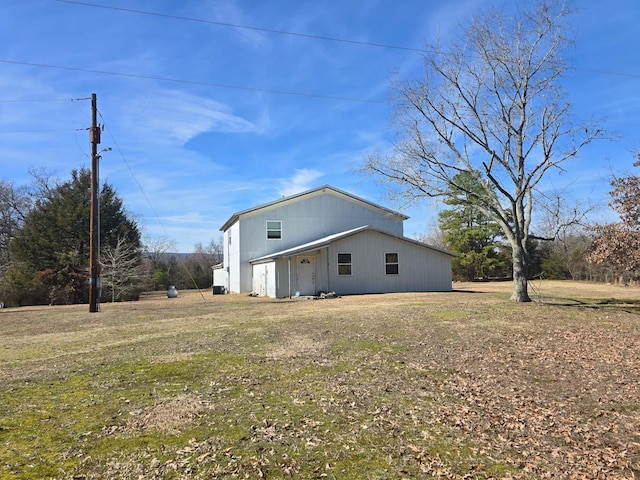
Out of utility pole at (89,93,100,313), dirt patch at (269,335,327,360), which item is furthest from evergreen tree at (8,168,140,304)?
dirt patch at (269,335,327,360)

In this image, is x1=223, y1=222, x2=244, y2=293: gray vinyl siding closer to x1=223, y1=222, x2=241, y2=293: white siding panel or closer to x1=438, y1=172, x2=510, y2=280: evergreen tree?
x1=223, y1=222, x2=241, y2=293: white siding panel

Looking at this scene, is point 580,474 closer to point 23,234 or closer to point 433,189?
point 433,189

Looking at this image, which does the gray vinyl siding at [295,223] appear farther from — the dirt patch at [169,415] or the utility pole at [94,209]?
the dirt patch at [169,415]

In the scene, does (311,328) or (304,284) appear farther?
(304,284)

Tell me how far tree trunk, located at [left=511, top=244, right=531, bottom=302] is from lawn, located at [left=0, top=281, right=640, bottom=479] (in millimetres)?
6533

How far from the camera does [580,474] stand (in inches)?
146

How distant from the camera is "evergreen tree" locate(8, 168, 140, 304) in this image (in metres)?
30.6

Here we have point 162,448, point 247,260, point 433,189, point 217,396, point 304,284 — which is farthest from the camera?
point 247,260

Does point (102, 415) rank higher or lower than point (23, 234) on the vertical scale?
lower

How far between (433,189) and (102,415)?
599 inches

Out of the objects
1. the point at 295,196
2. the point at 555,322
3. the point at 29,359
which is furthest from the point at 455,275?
the point at 29,359

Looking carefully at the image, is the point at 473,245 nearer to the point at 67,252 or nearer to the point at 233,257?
the point at 233,257

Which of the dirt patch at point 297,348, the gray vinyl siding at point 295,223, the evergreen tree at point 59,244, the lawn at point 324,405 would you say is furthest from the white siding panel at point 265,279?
the dirt patch at point 297,348

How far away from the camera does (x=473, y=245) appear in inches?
1737
